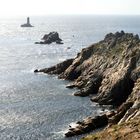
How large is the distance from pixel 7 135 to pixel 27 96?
3584 centimetres

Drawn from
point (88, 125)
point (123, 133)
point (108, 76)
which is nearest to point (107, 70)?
point (108, 76)

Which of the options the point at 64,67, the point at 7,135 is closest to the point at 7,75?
the point at 64,67

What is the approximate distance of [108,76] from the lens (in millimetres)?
122500

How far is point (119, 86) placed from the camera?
113 metres

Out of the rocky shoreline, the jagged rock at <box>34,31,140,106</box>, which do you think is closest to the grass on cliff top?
the rocky shoreline

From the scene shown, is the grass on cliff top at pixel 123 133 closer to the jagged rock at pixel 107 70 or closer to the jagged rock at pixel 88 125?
the jagged rock at pixel 88 125

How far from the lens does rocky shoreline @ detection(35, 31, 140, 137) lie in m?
89.1

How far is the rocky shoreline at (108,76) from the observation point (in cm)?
8906

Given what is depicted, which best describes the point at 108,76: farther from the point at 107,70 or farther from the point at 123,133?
the point at 123,133

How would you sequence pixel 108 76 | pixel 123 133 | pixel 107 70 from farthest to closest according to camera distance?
pixel 107 70 < pixel 108 76 < pixel 123 133

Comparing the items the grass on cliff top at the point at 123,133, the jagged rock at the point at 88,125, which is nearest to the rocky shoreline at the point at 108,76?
the jagged rock at the point at 88,125

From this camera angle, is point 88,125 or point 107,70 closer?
point 88,125

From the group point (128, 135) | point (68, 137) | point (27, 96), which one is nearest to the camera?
point (128, 135)

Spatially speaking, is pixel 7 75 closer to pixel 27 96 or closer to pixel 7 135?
pixel 27 96
